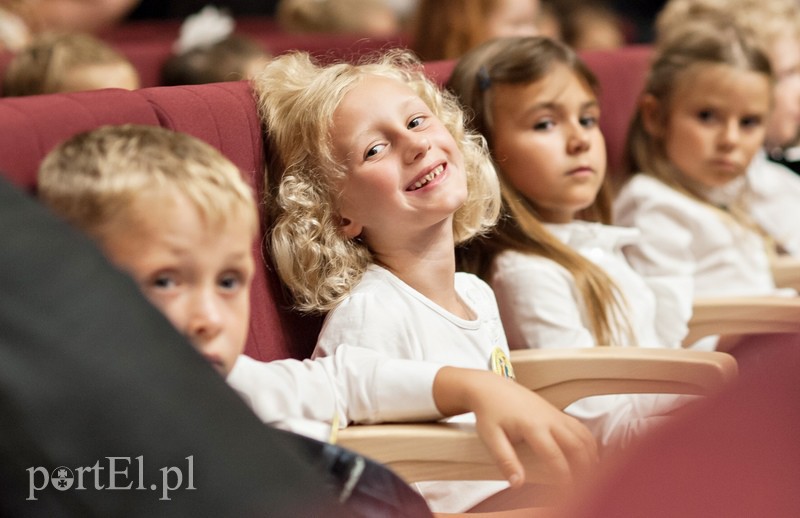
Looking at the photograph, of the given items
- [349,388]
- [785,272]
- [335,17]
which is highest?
[349,388]

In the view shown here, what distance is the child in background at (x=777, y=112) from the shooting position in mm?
2254

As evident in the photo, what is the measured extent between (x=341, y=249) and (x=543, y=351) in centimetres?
31

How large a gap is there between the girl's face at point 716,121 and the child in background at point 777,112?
277 mm

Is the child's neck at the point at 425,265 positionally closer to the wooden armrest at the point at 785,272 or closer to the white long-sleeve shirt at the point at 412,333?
the white long-sleeve shirt at the point at 412,333

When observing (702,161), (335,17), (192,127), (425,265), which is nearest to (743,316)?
(702,161)

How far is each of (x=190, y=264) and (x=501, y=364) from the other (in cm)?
52

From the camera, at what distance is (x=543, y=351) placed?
1378 millimetres

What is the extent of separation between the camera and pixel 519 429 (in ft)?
3.52

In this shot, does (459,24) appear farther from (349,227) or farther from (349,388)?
(349,388)

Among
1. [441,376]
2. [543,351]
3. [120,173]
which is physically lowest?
[543,351]

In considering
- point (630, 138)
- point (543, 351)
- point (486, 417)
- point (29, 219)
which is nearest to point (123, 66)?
point (630, 138)

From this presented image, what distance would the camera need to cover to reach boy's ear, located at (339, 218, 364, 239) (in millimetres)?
1242

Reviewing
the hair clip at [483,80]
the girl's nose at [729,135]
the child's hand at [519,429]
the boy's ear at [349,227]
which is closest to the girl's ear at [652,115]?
the girl's nose at [729,135]

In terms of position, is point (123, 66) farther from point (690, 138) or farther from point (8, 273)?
point (8, 273)
